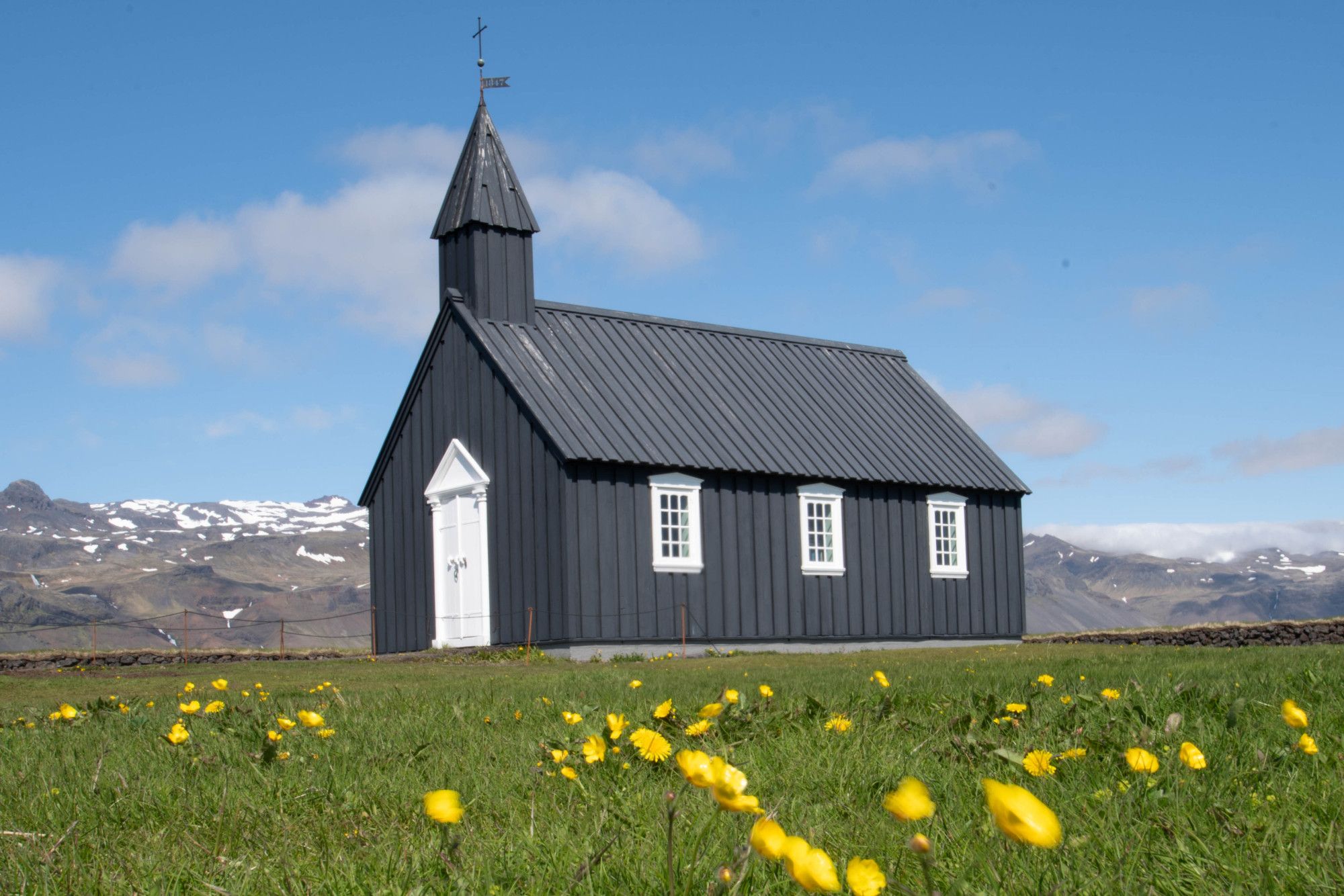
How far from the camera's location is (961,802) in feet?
13.6

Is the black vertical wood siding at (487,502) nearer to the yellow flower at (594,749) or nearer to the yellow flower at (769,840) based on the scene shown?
the yellow flower at (594,749)

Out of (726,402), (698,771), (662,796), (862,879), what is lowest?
(662,796)

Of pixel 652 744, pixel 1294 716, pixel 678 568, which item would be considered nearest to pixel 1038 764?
pixel 1294 716

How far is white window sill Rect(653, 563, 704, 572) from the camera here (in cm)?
2356

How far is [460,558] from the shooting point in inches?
980

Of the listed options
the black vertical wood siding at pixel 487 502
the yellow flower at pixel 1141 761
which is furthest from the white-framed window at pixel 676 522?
the yellow flower at pixel 1141 761

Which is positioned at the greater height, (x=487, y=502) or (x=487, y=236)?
(x=487, y=236)

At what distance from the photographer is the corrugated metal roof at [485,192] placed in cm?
2547

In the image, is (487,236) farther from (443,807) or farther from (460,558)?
(443,807)

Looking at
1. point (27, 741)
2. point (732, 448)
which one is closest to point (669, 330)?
point (732, 448)

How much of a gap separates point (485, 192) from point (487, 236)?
0.95 metres

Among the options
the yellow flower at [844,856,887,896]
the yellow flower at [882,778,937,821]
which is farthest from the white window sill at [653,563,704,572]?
the yellow flower at [882,778,937,821]

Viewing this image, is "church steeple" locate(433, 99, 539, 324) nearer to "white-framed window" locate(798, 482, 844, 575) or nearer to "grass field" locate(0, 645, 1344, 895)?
"white-framed window" locate(798, 482, 844, 575)

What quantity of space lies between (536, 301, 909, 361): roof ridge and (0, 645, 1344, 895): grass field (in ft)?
62.0
